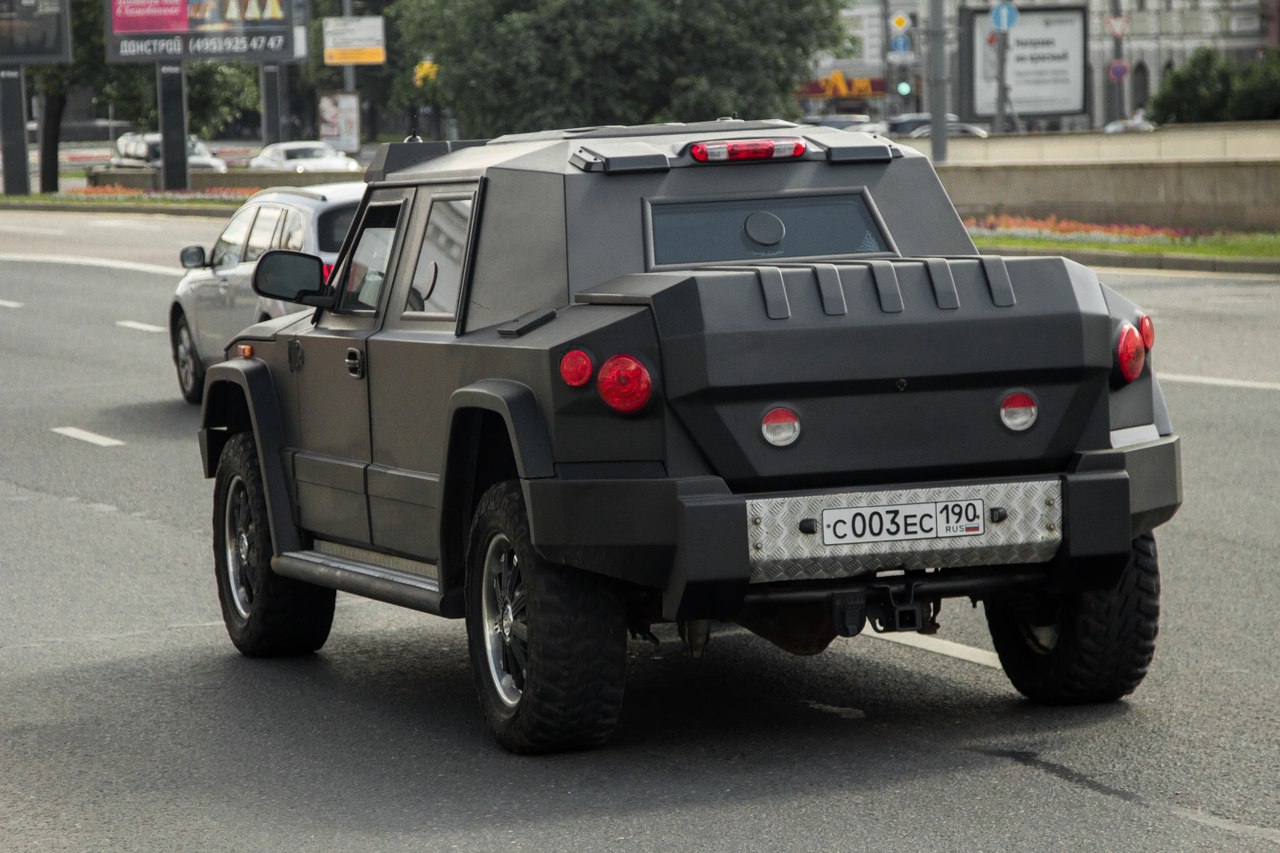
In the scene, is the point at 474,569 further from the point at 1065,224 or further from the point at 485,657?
the point at 1065,224

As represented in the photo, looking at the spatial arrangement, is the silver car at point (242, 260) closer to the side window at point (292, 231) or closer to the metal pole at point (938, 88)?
the side window at point (292, 231)

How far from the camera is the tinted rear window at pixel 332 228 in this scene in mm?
14281

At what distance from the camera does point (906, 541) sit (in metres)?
5.79

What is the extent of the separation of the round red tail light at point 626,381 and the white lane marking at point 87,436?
949 centimetres

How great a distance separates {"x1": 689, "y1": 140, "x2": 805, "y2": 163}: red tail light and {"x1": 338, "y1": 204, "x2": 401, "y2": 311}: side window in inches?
45.9

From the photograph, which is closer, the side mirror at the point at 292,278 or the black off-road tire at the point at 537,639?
the black off-road tire at the point at 537,639

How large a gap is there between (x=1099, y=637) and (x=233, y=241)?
1086 cm

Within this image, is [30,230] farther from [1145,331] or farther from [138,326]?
[1145,331]

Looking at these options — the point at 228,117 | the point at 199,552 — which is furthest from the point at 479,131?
the point at 199,552

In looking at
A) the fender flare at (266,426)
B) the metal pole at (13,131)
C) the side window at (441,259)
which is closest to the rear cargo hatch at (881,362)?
the side window at (441,259)

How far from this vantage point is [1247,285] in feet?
76.1

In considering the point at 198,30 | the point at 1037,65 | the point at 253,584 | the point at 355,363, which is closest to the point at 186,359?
the point at 253,584

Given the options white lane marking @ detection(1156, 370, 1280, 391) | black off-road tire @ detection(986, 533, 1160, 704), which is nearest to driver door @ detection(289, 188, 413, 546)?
black off-road tire @ detection(986, 533, 1160, 704)

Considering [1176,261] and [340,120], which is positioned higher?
[340,120]
